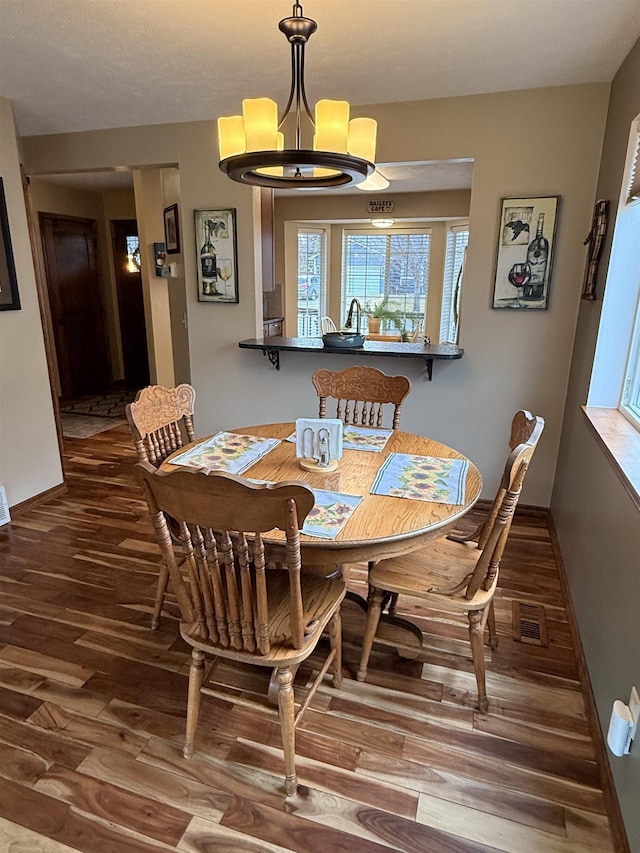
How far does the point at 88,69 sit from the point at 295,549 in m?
2.73

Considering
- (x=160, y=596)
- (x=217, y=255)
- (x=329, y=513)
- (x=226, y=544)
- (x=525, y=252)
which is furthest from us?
(x=217, y=255)

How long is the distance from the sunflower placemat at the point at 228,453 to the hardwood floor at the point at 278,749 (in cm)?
79

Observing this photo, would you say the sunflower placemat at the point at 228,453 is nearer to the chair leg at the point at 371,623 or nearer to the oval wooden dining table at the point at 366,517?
the oval wooden dining table at the point at 366,517

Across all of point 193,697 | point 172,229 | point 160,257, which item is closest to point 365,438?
point 193,697

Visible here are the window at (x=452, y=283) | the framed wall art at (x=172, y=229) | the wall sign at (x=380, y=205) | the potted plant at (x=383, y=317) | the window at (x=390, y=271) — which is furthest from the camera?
the potted plant at (x=383, y=317)

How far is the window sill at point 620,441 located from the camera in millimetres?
1611

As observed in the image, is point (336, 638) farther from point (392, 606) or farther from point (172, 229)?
point (172, 229)

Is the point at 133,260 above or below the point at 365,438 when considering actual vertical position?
above

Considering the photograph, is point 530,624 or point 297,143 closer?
point 297,143

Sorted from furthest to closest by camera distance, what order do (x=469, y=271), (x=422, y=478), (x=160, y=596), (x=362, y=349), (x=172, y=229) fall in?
(x=172, y=229) < (x=362, y=349) < (x=469, y=271) < (x=160, y=596) < (x=422, y=478)

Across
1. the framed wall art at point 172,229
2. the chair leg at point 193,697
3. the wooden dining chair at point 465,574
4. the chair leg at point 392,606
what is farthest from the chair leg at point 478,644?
the framed wall art at point 172,229

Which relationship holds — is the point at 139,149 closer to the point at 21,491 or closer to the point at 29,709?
the point at 21,491

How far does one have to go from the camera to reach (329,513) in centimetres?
157

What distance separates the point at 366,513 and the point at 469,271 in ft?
6.92
